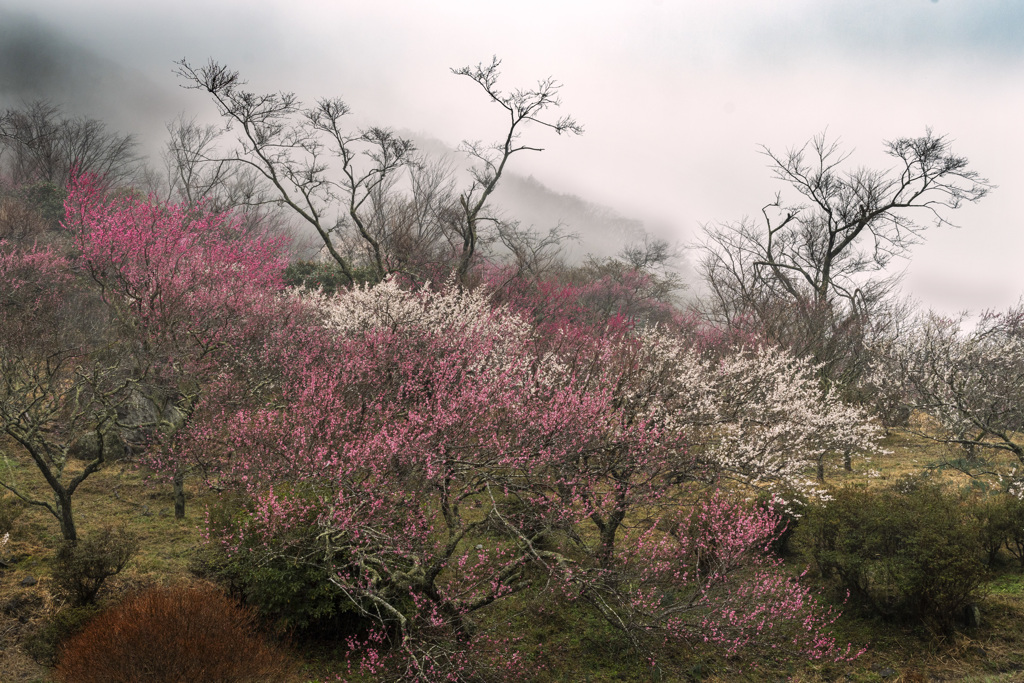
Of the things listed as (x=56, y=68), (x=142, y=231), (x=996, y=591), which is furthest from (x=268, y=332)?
(x=56, y=68)

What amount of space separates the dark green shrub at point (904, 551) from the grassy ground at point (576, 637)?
381 millimetres

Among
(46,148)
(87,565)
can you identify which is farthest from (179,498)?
(46,148)

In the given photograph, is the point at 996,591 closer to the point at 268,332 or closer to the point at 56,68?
the point at 268,332

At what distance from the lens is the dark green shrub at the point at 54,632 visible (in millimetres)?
6434

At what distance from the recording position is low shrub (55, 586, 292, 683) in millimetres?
5551

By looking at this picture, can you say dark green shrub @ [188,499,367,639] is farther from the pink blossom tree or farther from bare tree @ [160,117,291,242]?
bare tree @ [160,117,291,242]

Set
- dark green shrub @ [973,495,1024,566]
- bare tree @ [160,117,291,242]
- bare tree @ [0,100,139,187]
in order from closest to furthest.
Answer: dark green shrub @ [973,495,1024,566]
bare tree @ [0,100,139,187]
bare tree @ [160,117,291,242]

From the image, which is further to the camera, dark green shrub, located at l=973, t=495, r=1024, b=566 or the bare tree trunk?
the bare tree trunk

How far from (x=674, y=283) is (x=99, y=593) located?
39409mm

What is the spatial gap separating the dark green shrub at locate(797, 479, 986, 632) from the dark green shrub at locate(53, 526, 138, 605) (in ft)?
34.1

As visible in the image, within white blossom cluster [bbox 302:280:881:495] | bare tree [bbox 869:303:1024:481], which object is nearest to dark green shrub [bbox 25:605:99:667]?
white blossom cluster [bbox 302:280:881:495]

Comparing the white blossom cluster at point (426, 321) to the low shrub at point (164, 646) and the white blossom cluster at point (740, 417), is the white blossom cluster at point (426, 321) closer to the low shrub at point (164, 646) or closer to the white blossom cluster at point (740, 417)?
the white blossom cluster at point (740, 417)

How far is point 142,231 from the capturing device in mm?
12070

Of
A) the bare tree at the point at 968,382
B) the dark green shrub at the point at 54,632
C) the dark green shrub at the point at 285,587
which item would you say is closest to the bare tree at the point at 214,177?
the dark green shrub at the point at 285,587
